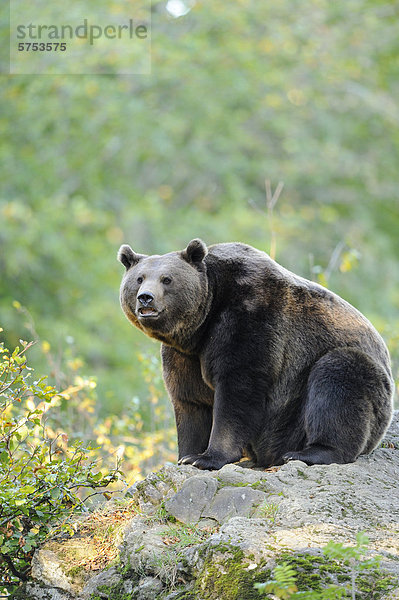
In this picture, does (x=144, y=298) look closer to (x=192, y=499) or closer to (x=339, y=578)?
(x=192, y=499)

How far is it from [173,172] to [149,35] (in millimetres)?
4428

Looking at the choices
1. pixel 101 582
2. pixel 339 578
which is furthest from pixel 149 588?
pixel 339 578

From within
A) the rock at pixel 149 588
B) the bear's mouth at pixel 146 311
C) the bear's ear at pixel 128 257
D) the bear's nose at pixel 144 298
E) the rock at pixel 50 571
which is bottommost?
the rock at pixel 50 571

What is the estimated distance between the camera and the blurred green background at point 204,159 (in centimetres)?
1898

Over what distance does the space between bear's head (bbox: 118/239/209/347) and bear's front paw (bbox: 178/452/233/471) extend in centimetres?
86

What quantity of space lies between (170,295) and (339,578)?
104 inches

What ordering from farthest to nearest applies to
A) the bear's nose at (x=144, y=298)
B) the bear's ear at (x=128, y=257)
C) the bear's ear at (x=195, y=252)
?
1. the bear's ear at (x=128, y=257)
2. the bear's ear at (x=195, y=252)
3. the bear's nose at (x=144, y=298)

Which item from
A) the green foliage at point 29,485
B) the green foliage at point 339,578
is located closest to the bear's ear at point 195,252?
the green foliage at point 29,485

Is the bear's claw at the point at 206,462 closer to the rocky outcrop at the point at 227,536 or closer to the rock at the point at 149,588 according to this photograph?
the rocky outcrop at the point at 227,536

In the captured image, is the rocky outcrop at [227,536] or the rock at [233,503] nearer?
the rocky outcrop at [227,536]

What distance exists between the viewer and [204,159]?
2312 cm

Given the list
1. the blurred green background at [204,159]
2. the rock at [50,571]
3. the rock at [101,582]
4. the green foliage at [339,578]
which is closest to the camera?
the green foliage at [339,578]

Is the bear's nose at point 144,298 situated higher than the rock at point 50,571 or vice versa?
the bear's nose at point 144,298

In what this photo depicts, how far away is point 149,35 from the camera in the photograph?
68.6ft
